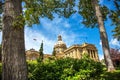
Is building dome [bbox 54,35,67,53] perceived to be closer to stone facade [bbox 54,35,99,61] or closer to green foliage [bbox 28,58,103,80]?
stone facade [bbox 54,35,99,61]

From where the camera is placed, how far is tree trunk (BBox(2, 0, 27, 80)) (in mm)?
3684

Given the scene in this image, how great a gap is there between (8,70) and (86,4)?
736 inches

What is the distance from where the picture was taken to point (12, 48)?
153 inches

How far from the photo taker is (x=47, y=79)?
24.1ft

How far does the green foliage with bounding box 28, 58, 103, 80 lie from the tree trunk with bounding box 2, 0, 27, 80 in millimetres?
3609

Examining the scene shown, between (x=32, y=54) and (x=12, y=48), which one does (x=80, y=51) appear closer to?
(x=32, y=54)

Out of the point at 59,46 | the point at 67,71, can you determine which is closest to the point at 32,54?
the point at 59,46

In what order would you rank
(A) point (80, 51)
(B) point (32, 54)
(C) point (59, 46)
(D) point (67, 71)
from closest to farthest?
(D) point (67, 71)
(B) point (32, 54)
(A) point (80, 51)
(C) point (59, 46)

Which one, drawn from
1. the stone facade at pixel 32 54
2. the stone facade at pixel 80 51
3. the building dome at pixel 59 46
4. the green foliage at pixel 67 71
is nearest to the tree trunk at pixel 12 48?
the green foliage at pixel 67 71

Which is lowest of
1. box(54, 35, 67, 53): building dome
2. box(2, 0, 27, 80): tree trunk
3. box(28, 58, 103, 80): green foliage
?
box(28, 58, 103, 80): green foliage

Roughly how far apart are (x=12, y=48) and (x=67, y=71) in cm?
408

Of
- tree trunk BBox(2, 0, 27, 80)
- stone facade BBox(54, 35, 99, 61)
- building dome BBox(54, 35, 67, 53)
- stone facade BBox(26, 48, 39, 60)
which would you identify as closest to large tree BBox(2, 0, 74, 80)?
tree trunk BBox(2, 0, 27, 80)

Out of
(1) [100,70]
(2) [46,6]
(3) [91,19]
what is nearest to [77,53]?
(3) [91,19]

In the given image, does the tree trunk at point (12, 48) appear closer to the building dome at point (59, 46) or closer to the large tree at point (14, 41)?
the large tree at point (14, 41)
